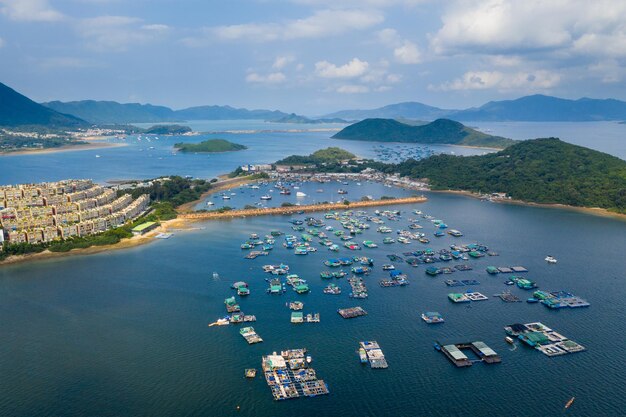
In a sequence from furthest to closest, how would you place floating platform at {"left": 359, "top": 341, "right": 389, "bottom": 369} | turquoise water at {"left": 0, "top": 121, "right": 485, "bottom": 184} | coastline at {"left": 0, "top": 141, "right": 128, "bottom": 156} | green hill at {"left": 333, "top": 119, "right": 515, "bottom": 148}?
green hill at {"left": 333, "top": 119, "right": 515, "bottom": 148} < coastline at {"left": 0, "top": 141, "right": 128, "bottom": 156} < turquoise water at {"left": 0, "top": 121, "right": 485, "bottom": 184} < floating platform at {"left": 359, "top": 341, "right": 389, "bottom": 369}

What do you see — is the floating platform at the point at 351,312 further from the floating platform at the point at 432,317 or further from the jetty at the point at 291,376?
the jetty at the point at 291,376

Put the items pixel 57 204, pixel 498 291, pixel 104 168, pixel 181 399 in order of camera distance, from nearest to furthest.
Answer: pixel 181 399
pixel 498 291
pixel 57 204
pixel 104 168

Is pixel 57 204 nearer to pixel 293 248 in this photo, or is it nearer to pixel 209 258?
pixel 209 258

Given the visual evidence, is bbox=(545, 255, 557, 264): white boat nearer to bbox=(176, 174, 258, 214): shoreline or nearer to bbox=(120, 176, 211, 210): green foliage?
bbox=(176, 174, 258, 214): shoreline

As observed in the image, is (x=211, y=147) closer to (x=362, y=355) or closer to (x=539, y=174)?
(x=539, y=174)

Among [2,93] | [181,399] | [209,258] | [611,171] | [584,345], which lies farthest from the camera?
[2,93]

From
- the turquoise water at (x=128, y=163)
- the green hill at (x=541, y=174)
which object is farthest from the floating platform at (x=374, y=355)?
the turquoise water at (x=128, y=163)

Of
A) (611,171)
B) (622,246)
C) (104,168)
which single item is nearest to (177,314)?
(622,246)

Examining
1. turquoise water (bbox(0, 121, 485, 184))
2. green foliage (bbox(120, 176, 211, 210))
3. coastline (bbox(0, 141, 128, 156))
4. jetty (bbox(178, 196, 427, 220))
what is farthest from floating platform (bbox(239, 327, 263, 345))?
coastline (bbox(0, 141, 128, 156))
